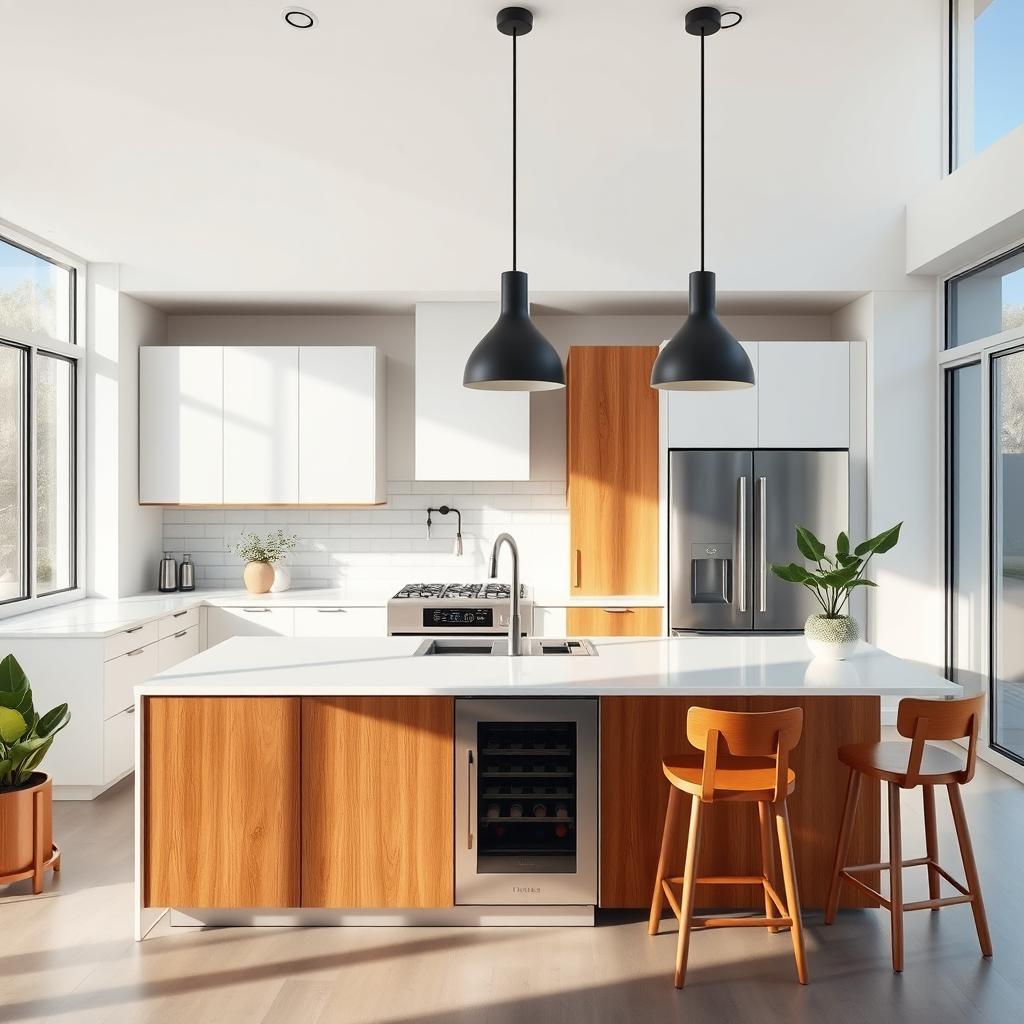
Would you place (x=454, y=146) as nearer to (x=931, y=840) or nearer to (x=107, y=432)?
(x=107, y=432)

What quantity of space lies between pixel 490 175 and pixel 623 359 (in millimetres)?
1313

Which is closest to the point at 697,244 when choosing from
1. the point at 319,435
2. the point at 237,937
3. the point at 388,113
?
the point at 388,113

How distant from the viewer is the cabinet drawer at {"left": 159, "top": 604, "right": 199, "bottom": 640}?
203 inches

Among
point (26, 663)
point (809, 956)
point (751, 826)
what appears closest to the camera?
point (809, 956)

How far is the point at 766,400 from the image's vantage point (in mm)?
5516

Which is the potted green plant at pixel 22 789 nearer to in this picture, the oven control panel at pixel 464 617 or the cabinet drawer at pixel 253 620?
the cabinet drawer at pixel 253 620

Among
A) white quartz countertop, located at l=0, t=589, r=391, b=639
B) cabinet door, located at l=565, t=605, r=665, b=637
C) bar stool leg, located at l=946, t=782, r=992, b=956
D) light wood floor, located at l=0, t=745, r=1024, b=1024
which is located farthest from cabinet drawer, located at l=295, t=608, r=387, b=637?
bar stool leg, located at l=946, t=782, r=992, b=956

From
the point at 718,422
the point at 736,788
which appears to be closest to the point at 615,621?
the point at 718,422

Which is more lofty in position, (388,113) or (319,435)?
(388,113)

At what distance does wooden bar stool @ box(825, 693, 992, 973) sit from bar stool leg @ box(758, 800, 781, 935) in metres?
0.22

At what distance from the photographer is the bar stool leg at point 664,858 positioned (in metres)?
3.03

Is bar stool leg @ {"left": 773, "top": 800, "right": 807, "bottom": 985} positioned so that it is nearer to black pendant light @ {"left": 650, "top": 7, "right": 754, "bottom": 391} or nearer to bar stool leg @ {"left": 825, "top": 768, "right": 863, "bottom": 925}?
bar stool leg @ {"left": 825, "top": 768, "right": 863, "bottom": 925}

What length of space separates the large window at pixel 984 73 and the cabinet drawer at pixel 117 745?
5.10 metres

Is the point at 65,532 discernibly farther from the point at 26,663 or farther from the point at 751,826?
the point at 751,826
